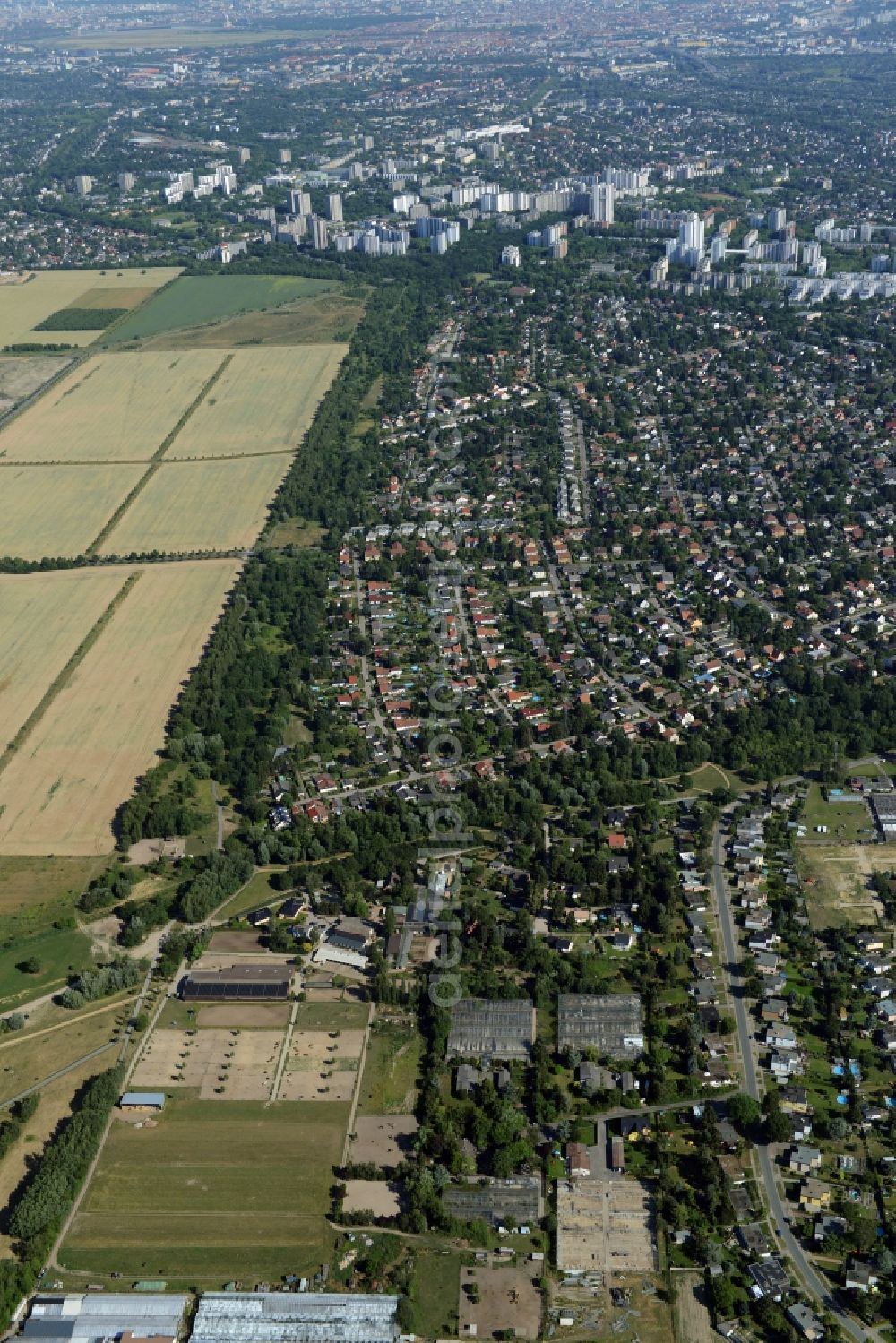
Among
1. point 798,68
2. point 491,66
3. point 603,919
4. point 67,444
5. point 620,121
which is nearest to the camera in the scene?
point 603,919

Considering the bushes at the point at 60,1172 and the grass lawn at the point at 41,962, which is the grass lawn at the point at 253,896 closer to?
the grass lawn at the point at 41,962

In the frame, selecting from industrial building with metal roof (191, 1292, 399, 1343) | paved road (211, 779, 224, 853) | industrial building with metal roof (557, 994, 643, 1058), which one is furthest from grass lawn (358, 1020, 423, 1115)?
paved road (211, 779, 224, 853)

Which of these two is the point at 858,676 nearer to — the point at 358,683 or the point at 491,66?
the point at 358,683

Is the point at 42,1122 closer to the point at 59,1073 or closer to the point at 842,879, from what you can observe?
the point at 59,1073

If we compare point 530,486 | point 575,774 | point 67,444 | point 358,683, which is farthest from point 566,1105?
point 67,444

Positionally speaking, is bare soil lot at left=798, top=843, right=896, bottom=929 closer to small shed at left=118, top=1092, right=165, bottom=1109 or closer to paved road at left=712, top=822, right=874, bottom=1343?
paved road at left=712, top=822, right=874, bottom=1343

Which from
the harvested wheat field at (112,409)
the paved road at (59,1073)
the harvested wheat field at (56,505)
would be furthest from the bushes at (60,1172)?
the harvested wheat field at (112,409)

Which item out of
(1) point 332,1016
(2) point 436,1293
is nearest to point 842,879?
(1) point 332,1016
